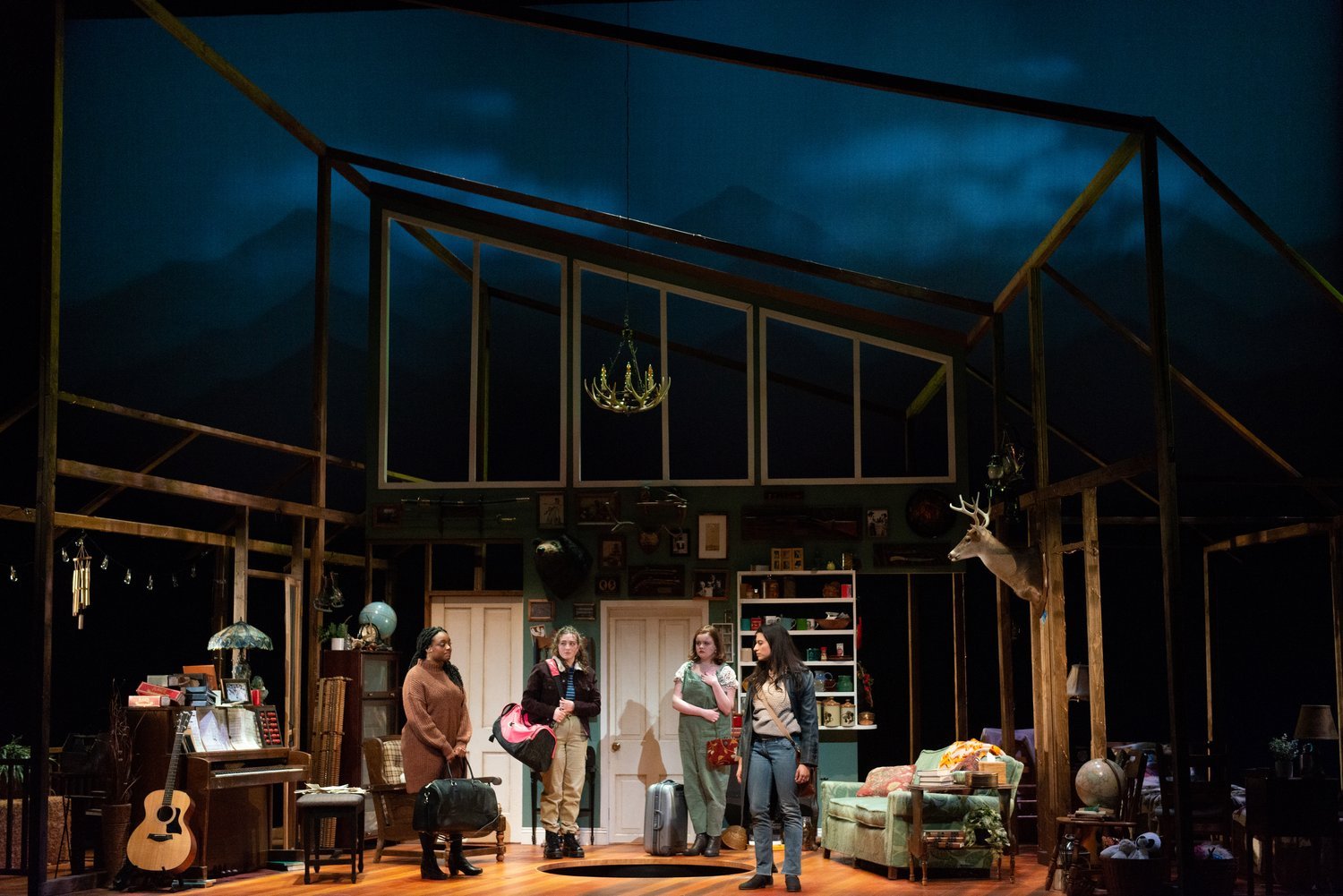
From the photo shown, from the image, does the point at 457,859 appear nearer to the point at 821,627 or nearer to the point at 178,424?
the point at 178,424

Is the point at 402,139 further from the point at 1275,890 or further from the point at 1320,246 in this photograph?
the point at 1275,890

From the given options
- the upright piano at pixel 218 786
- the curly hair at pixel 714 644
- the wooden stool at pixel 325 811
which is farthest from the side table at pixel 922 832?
the upright piano at pixel 218 786

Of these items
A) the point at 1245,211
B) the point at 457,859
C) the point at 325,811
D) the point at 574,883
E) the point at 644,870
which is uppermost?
the point at 1245,211

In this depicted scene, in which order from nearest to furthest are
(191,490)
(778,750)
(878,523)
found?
1. (778,750)
2. (191,490)
3. (878,523)

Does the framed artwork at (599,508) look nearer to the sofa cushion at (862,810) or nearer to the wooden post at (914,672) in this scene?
the wooden post at (914,672)

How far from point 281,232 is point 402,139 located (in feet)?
6.21

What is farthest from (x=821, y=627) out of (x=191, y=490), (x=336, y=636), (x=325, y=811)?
(x=191, y=490)

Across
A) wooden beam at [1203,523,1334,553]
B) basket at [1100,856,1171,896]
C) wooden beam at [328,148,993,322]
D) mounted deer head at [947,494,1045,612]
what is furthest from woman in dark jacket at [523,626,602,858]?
wooden beam at [1203,523,1334,553]

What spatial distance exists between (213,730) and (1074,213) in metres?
6.64

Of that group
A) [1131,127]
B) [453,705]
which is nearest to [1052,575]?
[1131,127]

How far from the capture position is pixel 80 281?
17750mm

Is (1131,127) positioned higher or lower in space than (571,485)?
higher

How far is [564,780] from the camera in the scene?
10898 mm

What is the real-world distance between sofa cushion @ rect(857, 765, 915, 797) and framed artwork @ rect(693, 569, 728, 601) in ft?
7.16
